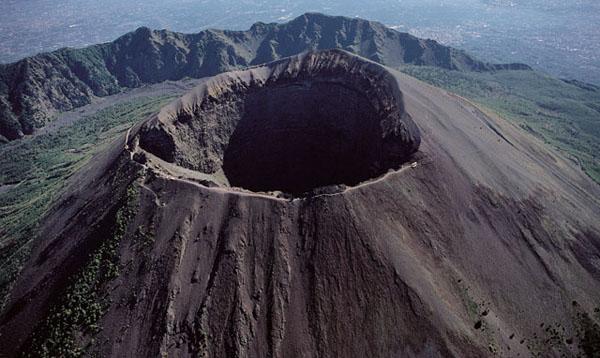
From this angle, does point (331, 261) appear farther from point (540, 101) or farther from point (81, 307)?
point (540, 101)

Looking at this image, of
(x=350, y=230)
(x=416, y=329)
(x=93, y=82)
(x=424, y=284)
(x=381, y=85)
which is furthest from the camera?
(x=93, y=82)

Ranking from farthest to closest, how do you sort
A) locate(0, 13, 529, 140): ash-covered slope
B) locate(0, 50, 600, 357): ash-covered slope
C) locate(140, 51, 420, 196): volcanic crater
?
locate(0, 13, 529, 140): ash-covered slope
locate(140, 51, 420, 196): volcanic crater
locate(0, 50, 600, 357): ash-covered slope

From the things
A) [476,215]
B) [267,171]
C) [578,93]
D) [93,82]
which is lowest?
[578,93]

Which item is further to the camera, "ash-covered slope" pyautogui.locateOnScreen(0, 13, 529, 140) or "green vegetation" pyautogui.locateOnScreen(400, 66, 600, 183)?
"ash-covered slope" pyautogui.locateOnScreen(0, 13, 529, 140)

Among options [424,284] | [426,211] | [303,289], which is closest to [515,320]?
[424,284]

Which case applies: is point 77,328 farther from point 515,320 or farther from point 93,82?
point 93,82

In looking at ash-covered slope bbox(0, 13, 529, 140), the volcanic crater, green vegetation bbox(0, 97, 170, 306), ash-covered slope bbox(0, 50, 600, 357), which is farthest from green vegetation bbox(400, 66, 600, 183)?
green vegetation bbox(0, 97, 170, 306)

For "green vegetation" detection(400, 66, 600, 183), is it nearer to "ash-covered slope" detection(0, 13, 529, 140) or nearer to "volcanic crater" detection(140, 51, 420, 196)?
"ash-covered slope" detection(0, 13, 529, 140)
